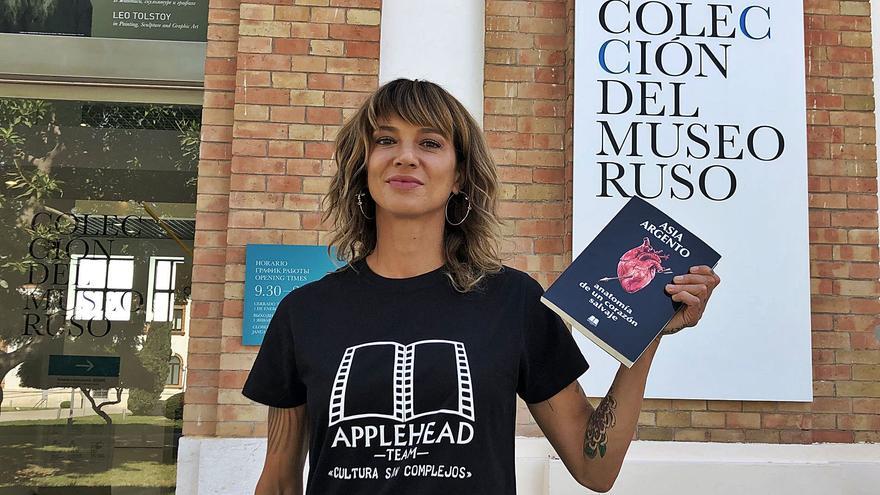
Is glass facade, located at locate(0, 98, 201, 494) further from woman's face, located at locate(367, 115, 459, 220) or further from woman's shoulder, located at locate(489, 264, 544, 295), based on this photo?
woman's shoulder, located at locate(489, 264, 544, 295)

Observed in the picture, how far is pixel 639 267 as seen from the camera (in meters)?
1.75

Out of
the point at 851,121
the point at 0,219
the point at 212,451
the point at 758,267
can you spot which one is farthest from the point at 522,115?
→ the point at 0,219

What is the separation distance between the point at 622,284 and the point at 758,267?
9.19 feet

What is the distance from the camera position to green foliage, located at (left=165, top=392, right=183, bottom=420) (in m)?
4.77

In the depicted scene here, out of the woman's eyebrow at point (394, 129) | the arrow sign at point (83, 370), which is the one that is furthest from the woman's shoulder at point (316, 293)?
the arrow sign at point (83, 370)

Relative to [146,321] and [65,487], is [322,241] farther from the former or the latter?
[65,487]

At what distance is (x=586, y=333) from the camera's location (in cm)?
174

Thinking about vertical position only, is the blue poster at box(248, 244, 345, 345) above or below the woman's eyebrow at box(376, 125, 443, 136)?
below

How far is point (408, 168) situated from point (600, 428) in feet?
2.22

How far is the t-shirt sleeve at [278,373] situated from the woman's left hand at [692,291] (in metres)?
0.77

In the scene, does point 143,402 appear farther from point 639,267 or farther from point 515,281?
point 639,267

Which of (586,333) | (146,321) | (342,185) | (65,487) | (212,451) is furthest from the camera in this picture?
(65,487)

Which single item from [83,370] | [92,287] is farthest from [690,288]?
[83,370]

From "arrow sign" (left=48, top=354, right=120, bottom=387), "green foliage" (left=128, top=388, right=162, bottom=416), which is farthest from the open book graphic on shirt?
"arrow sign" (left=48, top=354, right=120, bottom=387)
